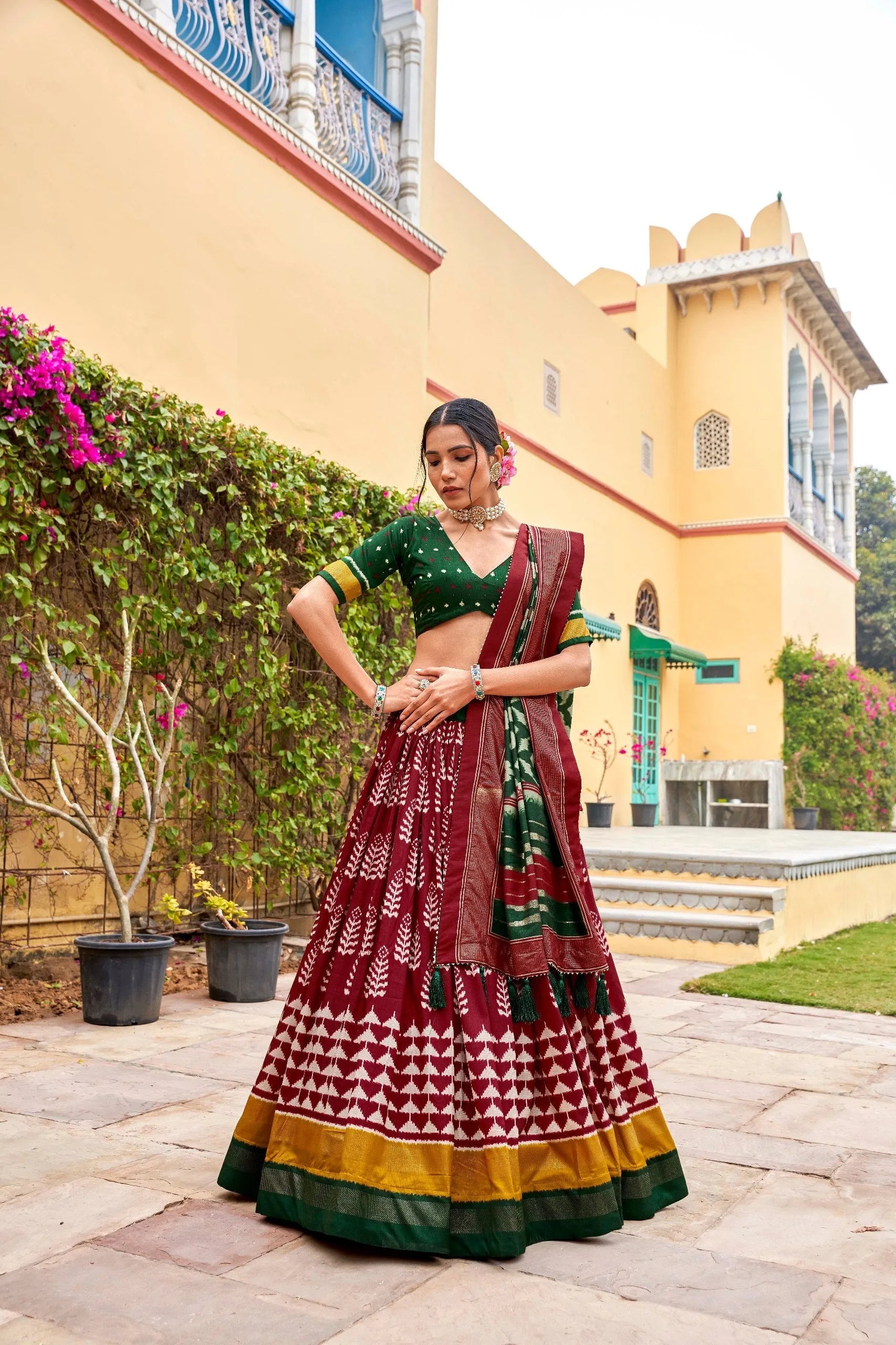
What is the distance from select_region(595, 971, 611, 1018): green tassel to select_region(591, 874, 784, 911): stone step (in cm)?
439

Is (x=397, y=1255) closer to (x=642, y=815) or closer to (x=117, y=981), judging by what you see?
(x=117, y=981)

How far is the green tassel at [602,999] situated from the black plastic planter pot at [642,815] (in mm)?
10746

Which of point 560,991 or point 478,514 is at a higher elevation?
point 478,514

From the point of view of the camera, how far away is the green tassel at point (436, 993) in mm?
2168

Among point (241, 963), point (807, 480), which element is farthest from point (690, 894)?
point (807, 480)

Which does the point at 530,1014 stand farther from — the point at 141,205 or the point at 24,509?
the point at 141,205

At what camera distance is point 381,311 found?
7414mm

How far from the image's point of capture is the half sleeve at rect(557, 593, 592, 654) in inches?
99.6

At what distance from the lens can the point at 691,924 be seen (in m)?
6.75

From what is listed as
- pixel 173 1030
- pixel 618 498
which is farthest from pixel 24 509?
pixel 618 498

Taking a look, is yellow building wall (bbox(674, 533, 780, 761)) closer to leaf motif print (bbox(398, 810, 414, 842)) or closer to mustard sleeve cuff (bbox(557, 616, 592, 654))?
mustard sleeve cuff (bbox(557, 616, 592, 654))


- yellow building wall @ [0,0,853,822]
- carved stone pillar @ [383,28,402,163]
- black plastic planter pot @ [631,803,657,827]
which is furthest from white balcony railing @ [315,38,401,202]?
black plastic planter pot @ [631,803,657,827]

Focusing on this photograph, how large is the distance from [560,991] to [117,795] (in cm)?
260

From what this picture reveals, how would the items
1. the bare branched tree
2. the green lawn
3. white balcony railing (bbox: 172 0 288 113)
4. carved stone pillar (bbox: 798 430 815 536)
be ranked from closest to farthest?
the bare branched tree, the green lawn, white balcony railing (bbox: 172 0 288 113), carved stone pillar (bbox: 798 430 815 536)
